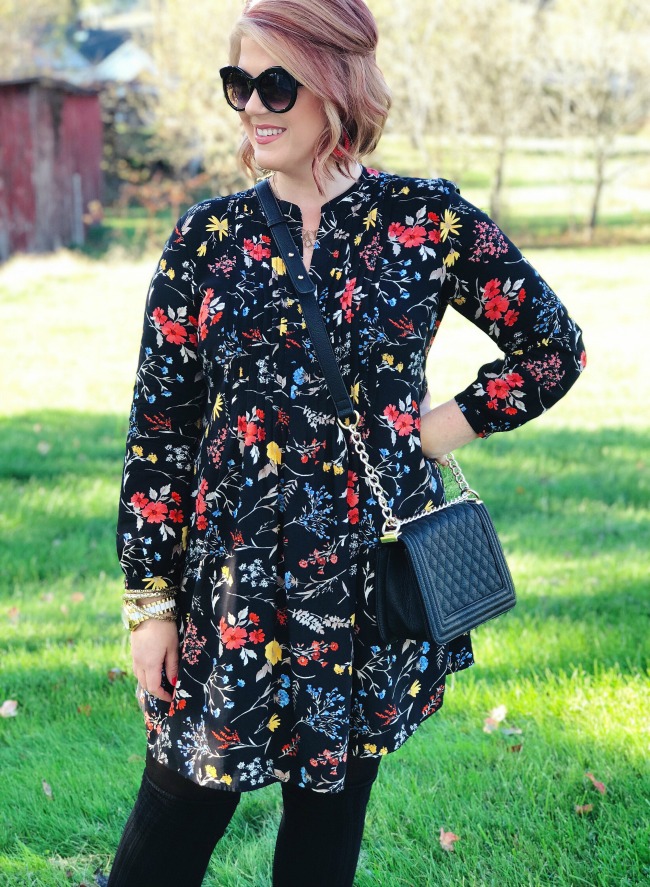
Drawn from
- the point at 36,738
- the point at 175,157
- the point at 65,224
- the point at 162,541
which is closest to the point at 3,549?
the point at 36,738

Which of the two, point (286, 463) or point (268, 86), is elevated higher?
point (268, 86)

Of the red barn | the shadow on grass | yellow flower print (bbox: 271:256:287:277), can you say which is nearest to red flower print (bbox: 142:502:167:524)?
yellow flower print (bbox: 271:256:287:277)

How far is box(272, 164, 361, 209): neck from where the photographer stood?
2027 millimetres

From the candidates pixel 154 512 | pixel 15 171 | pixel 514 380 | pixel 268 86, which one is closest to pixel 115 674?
pixel 154 512

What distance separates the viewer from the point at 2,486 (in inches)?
249

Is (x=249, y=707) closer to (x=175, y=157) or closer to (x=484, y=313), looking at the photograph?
(x=484, y=313)

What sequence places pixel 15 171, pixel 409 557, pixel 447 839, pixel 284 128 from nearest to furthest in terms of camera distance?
pixel 409 557 → pixel 284 128 → pixel 447 839 → pixel 15 171

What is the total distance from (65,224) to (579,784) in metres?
21.9

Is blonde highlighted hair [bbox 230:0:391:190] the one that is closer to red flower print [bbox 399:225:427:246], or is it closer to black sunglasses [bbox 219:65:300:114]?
black sunglasses [bbox 219:65:300:114]

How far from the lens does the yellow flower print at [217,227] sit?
6.50 ft

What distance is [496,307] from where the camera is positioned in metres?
2.05

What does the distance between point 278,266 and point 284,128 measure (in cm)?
27

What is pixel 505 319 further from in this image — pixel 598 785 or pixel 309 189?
pixel 598 785

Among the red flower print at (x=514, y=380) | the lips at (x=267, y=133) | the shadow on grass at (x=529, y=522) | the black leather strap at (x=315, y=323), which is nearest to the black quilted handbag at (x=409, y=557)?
the black leather strap at (x=315, y=323)
